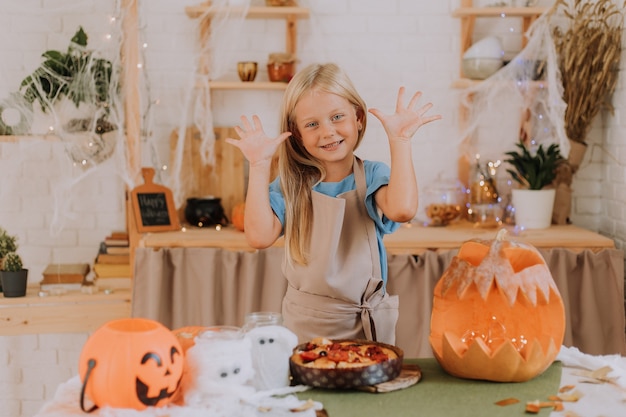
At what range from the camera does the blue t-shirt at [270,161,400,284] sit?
6.69 feet

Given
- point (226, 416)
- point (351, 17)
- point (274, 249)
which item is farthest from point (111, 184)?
point (226, 416)

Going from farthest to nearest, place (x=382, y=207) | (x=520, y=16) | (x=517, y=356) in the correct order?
(x=520, y=16), (x=382, y=207), (x=517, y=356)

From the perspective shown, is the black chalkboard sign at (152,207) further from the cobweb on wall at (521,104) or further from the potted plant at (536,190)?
the potted plant at (536,190)

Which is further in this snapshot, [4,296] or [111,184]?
[111,184]

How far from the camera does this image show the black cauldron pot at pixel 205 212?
370 cm

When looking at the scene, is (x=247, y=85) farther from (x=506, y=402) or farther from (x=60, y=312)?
(x=506, y=402)

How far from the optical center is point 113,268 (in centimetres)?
366

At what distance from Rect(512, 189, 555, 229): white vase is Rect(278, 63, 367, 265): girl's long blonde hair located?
67.4 inches

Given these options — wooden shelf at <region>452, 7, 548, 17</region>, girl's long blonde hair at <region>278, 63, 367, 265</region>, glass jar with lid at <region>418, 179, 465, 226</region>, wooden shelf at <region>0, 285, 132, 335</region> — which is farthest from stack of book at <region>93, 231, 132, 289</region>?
wooden shelf at <region>452, 7, 548, 17</region>

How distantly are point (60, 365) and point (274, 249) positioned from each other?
1.38 m

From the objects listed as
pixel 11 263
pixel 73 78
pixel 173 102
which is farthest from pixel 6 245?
pixel 173 102

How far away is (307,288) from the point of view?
2059 millimetres

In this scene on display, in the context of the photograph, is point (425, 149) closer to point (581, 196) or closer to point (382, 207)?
point (581, 196)

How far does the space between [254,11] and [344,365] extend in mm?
2469
